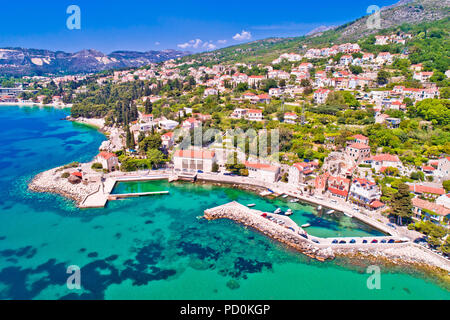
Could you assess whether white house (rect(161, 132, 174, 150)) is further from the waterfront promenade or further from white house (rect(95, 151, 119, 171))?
the waterfront promenade

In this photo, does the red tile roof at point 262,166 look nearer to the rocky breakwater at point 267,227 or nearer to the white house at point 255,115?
the rocky breakwater at point 267,227

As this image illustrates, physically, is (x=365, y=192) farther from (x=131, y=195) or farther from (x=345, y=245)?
(x=131, y=195)

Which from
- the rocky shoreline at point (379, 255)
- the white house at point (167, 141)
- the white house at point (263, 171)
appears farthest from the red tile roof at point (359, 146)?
the white house at point (167, 141)

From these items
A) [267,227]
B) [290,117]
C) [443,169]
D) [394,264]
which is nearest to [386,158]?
[443,169]

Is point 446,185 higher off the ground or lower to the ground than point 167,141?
lower

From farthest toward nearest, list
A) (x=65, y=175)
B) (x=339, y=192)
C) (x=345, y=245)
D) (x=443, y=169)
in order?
(x=65, y=175) < (x=443, y=169) < (x=339, y=192) < (x=345, y=245)

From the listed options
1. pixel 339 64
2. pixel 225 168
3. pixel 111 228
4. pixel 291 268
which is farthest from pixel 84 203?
pixel 339 64
